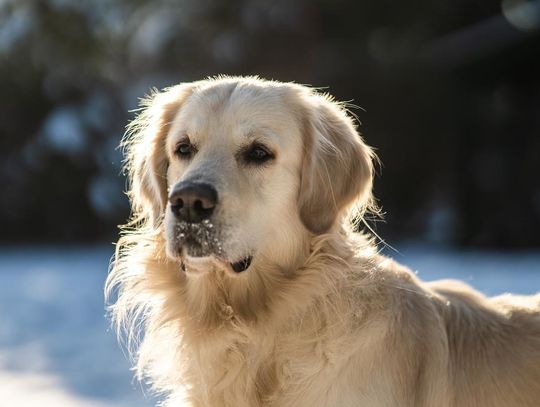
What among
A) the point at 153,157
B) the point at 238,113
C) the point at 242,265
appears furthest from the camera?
the point at 153,157

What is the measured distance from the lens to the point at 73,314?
804 centimetres

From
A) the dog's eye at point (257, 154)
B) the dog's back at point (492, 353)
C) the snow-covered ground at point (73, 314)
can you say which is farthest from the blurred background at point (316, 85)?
the dog's eye at point (257, 154)

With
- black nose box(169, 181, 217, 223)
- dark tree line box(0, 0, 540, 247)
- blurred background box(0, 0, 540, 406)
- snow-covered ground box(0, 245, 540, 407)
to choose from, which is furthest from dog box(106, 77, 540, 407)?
dark tree line box(0, 0, 540, 247)

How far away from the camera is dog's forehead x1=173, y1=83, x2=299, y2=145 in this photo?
10.8 ft

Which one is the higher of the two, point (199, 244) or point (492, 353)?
point (199, 244)

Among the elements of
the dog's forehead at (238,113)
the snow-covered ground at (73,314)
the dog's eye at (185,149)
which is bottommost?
the snow-covered ground at (73,314)

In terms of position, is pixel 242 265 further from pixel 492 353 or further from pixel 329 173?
pixel 492 353

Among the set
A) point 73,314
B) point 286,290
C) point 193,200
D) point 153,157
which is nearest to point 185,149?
point 153,157

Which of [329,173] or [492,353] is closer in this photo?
[492,353]

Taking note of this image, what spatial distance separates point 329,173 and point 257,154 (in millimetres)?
→ 308

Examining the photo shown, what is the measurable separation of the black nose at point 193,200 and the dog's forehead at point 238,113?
39cm

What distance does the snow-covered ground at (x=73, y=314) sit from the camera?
5.11 m

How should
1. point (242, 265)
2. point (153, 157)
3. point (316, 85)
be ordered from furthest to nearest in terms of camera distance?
1. point (316, 85)
2. point (153, 157)
3. point (242, 265)

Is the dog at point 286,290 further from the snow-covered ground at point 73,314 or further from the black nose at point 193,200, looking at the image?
the snow-covered ground at point 73,314
